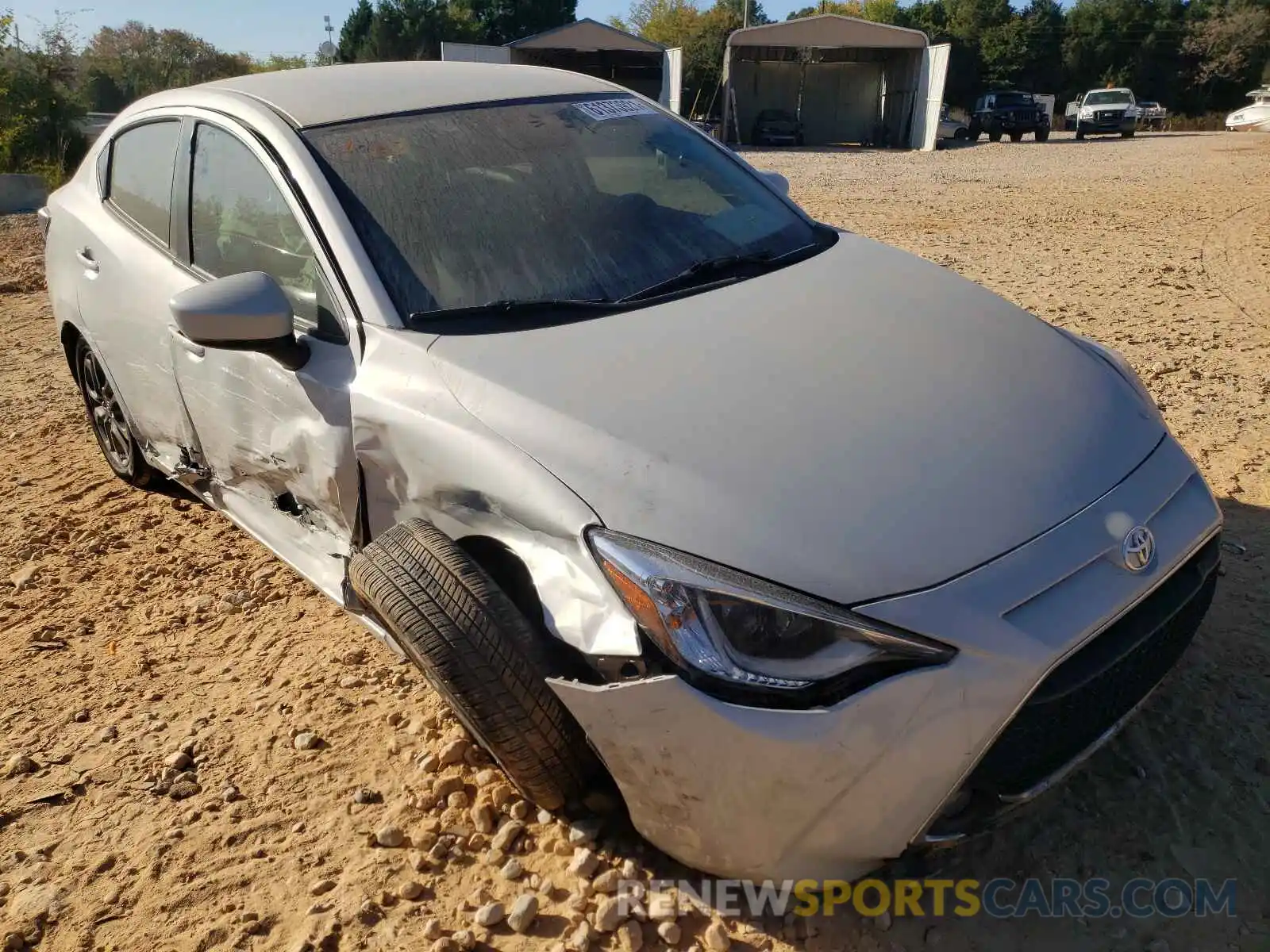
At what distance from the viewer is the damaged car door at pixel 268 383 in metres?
2.56

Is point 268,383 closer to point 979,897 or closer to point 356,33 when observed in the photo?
point 979,897

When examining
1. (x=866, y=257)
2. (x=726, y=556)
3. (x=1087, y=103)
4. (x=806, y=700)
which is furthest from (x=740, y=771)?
(x=1087, y=103)

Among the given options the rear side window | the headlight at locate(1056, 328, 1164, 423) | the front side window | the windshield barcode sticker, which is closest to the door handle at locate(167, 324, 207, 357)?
the front side window

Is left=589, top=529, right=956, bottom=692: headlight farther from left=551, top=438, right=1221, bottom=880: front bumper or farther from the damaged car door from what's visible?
the damaged car door

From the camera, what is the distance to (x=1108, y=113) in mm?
28391

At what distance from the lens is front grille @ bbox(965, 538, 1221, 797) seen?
1.83 m

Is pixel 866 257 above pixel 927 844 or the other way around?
above

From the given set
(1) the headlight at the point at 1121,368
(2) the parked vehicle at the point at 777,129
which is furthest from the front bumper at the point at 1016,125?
(1) the headlight at the point at 1121,368

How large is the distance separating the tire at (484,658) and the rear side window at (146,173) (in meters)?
1.89

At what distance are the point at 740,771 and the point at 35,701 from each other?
8.08 feet

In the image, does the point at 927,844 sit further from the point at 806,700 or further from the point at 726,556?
the point at 726,556

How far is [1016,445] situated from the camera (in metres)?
2.15

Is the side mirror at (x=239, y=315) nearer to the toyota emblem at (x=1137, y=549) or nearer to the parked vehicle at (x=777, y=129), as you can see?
the toyota emblem at (x=1137, y=549)

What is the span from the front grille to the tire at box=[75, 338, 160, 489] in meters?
3.60
